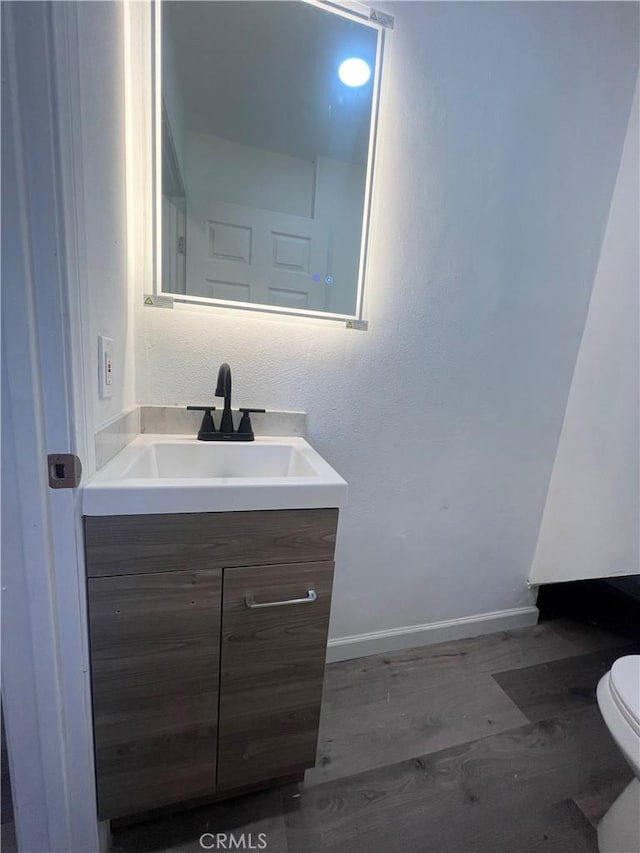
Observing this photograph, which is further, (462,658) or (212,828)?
(462,658)

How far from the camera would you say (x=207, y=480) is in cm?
71

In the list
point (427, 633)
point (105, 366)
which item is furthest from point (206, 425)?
point (427, 633)

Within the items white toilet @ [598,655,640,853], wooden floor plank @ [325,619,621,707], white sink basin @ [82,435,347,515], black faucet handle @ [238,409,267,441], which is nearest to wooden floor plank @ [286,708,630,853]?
white toilet @ [598,655,640,853]

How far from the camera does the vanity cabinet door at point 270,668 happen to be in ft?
2.47

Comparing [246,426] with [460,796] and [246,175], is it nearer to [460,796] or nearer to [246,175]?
[246,175]

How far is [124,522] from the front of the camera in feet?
2.13

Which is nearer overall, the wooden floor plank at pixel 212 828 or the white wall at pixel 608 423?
the wooden floor plank at pixel 212 828

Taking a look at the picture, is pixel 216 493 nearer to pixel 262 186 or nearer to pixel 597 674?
pixel 262 186

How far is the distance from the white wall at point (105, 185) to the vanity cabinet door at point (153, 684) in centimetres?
37

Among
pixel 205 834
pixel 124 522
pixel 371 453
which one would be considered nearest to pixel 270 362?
pixel 371 453

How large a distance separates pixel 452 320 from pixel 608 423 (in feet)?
2.33

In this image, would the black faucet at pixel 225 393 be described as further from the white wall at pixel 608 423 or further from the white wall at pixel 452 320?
the white wall at pixel 608 423

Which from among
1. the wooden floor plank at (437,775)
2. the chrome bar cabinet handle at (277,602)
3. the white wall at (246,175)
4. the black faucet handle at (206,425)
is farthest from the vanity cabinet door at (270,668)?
the white wall at (246,175)

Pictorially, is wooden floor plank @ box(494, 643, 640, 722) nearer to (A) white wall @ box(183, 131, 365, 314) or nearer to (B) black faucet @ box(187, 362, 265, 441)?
(B) black faucet @ box(187, 362, 265, 441)
